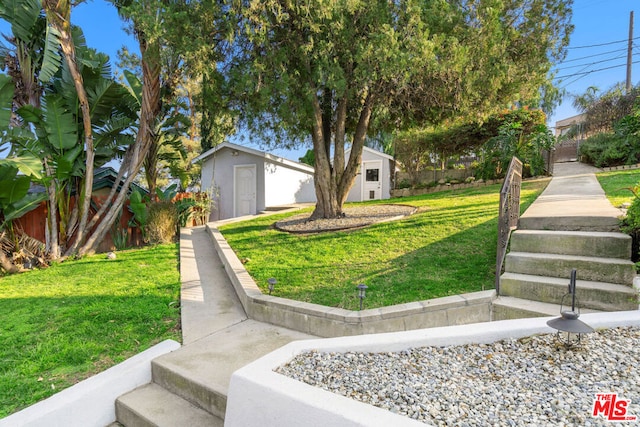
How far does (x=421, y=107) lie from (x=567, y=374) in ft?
25.3

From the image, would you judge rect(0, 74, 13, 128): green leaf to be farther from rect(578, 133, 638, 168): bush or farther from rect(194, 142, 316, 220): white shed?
rect(578, 133, 638, 168): bush

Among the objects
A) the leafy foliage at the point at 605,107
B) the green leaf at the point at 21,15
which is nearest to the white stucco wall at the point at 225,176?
the green leaf at the point at 21,15

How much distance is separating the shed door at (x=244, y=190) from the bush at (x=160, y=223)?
5.20 metres

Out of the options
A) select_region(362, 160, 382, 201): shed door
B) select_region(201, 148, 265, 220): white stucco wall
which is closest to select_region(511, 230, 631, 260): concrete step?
select_region(201, 148, 265, 220): white stucco wall

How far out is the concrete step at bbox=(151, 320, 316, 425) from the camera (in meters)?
2.72

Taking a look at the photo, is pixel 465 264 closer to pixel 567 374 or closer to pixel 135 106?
pixel 567 374

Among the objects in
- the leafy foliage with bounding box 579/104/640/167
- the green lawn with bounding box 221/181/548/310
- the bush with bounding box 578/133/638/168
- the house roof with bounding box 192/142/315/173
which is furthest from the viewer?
the house roof with bounding box 192/142/315/173

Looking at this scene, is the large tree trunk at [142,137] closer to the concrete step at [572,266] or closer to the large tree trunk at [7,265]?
the large tree trunk at [7,265]

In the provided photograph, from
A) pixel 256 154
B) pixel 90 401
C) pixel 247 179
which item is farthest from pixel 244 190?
pixel 90 401

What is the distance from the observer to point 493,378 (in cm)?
218

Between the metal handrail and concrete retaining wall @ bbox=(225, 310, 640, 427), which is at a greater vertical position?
the metal handrail

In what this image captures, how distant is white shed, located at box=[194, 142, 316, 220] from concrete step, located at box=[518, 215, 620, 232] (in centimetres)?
1109

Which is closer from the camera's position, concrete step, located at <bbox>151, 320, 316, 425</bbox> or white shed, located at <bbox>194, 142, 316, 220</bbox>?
concrete step, located at <bbox>151, 320, 316, 425</bbox>

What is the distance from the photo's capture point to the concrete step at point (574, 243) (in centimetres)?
362
